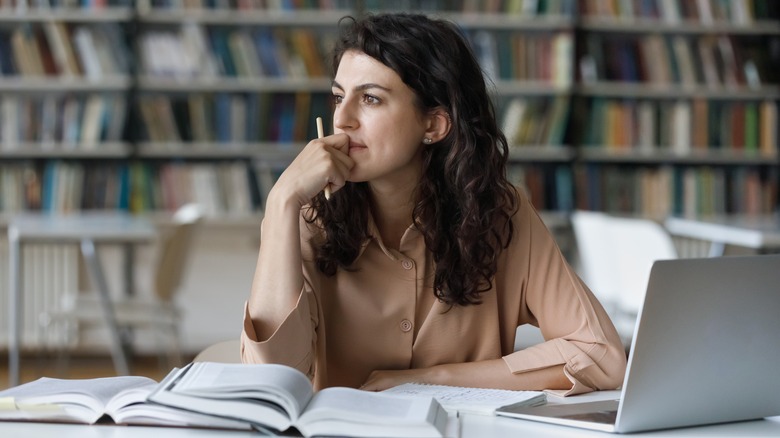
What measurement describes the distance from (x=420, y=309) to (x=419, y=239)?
0.37 ft

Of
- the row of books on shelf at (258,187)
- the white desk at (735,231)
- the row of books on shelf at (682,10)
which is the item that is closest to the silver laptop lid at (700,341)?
the white desk at (735,231)

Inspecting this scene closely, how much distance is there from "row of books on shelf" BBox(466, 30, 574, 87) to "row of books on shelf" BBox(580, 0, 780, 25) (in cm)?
20

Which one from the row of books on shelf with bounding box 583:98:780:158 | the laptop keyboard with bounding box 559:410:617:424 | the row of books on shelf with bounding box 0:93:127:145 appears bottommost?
the row of books on shelf with bounding box 583:98:780:158

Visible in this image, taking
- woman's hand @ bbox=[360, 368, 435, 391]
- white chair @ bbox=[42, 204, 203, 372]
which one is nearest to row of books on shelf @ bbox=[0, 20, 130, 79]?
white chair @ bbox=[42, 204, 203, 372]

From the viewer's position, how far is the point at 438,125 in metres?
1.77

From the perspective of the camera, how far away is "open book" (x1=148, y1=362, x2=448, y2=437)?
3.76 ft

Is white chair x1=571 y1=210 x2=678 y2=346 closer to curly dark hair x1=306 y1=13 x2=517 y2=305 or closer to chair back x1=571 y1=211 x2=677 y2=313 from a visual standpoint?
chair back x1=571 y1=211 x2=677 y2=313

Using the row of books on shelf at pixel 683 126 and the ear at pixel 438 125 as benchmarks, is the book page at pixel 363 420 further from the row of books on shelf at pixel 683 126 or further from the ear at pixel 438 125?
the row of books on shelf at pixel 683 126

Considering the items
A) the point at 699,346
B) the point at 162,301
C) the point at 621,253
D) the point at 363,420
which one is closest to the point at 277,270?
the point at 363,420

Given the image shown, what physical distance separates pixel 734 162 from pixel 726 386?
428 cm

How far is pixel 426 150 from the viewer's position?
1803 mm

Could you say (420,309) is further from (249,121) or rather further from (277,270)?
(249,121)

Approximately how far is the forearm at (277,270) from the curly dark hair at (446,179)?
11 cm

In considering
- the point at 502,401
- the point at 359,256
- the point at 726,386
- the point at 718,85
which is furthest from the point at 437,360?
the point at 718,85
